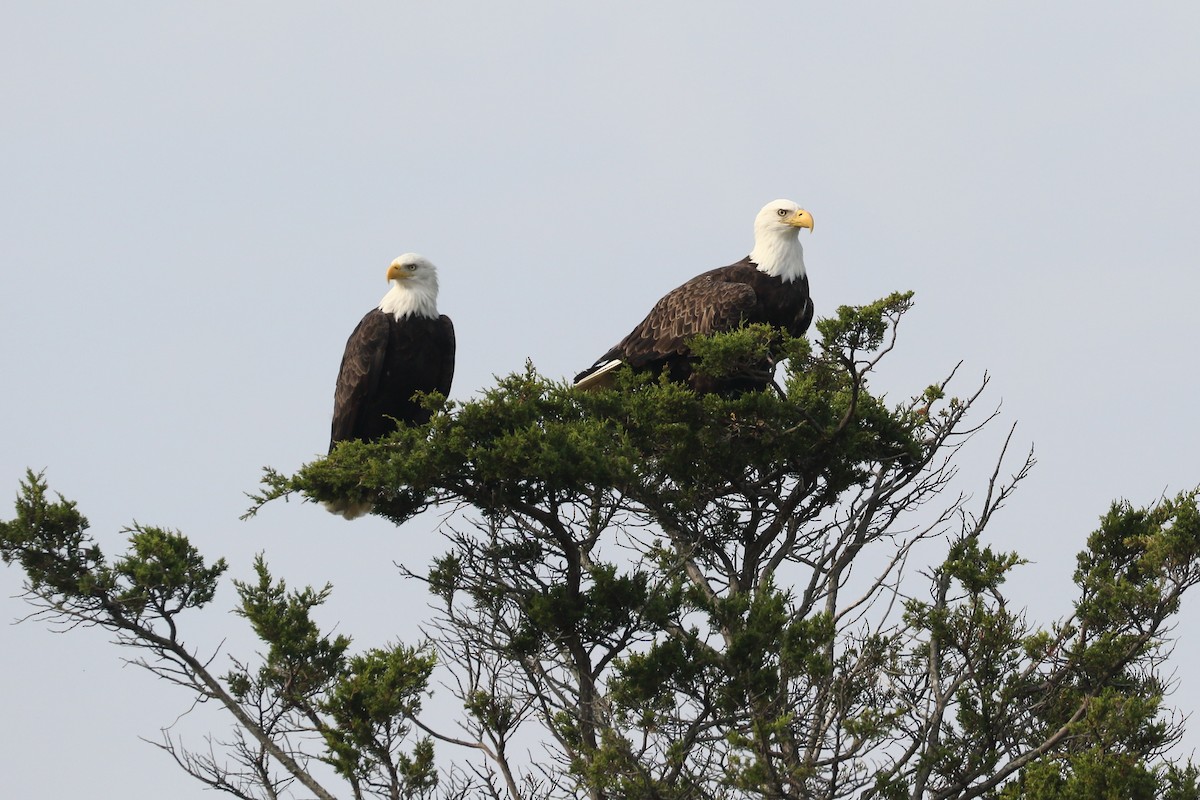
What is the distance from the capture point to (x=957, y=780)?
930 cm

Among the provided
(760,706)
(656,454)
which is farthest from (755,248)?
(760,706)

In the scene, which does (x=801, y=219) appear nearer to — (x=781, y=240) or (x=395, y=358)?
(x=781, y=240)

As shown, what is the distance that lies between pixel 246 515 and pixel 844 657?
10.8 feet

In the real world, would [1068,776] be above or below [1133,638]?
below

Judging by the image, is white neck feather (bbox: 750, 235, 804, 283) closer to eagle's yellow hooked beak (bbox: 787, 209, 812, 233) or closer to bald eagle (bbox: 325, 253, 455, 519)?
eagle's yellow hooked beak (bbox: 787, 209, 812, 233)

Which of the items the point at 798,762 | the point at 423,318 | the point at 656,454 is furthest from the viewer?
the point at 423,318

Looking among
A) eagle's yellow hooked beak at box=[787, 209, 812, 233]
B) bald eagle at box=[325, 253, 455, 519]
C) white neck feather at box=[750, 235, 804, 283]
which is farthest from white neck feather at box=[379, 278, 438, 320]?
eagle's yellow hooked beak at box=[787, 209, 812, 233]

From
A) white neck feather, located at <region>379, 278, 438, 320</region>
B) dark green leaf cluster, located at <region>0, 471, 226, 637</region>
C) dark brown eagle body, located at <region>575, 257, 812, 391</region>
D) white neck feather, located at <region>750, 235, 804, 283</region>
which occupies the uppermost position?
white neck feather, located at <region>379, 278, 438, 320</region>

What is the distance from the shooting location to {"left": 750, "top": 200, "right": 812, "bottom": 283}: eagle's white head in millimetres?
12078

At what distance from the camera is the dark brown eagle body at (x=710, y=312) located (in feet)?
38.5

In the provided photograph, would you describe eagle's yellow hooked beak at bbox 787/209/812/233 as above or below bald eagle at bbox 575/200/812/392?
above

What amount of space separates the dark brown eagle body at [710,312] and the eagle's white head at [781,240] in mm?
62

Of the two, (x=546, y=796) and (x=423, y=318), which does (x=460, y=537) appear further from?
(x=423, y=318)

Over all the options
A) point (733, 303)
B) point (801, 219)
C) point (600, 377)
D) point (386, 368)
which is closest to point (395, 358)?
point (386, 368)
